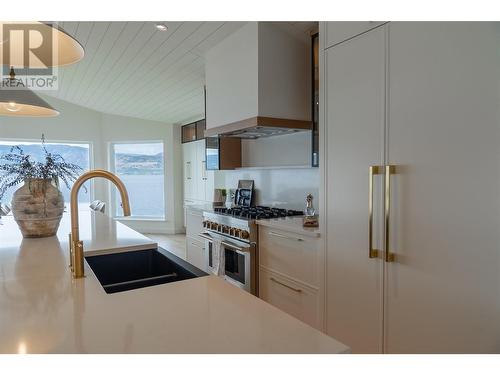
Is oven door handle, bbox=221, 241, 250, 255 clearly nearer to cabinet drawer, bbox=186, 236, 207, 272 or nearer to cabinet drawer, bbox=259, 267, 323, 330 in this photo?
cabinet drawer, bbox=259, 267, 323, 330

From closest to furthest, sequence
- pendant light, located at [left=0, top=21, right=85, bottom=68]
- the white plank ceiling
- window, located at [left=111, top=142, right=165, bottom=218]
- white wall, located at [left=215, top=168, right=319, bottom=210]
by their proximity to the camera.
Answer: pendant light, located at [left=0, top=21, right=85, bottom=68], the white plank ceiling, white wall, located at [left=215, top=168, right=319, bottom=210], window, located at [left=111, top=142, right=165, bottom=218]

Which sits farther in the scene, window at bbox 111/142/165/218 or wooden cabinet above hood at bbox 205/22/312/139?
window at bbox 111/142/165/218

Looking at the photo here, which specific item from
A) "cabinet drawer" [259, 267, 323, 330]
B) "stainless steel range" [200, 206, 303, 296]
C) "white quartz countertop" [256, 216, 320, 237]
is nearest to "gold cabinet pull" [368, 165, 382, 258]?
"white quartz countertop" [256, 216, 320, 237]

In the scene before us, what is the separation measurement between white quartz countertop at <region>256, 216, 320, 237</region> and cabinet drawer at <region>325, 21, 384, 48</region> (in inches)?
46.9

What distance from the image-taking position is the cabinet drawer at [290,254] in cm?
226

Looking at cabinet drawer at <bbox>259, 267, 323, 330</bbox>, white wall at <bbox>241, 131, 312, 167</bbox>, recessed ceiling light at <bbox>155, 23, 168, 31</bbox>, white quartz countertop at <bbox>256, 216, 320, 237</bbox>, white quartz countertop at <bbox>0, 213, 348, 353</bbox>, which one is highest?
recessed ceiling light at <bbox>155, 23, 168, 31</bbox>

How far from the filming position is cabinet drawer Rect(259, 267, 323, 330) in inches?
88.9

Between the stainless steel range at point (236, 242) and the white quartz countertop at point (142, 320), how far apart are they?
1.57 metres

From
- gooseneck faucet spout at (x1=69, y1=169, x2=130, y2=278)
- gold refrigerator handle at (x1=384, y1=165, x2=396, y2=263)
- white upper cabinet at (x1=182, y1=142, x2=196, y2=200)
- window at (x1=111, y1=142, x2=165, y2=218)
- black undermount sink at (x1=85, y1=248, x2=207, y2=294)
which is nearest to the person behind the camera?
gooseneck faucet spout at (x1=69, y1=169, x2=130, y2=278)

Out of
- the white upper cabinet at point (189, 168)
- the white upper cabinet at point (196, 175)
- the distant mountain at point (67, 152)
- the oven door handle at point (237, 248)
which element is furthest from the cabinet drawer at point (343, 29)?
the distant mountain at point (67, 152)
